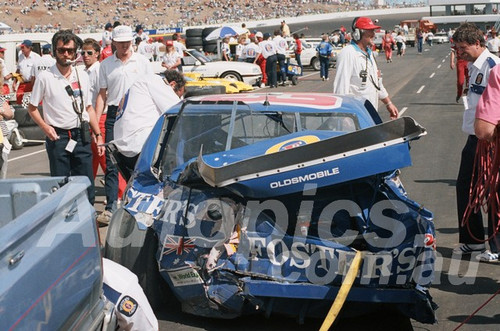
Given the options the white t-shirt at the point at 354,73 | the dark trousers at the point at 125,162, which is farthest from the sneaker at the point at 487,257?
the dark trousers at the point at 125,162

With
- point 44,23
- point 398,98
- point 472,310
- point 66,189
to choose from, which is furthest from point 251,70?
point 44,23

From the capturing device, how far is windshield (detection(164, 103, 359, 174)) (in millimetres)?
6238

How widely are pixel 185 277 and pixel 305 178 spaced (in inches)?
44.9

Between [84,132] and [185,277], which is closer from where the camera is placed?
[185,277]

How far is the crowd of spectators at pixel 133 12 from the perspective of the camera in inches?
3152

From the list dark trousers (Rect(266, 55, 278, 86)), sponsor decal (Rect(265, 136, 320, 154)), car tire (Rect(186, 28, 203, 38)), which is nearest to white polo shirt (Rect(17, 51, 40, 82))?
dark trousers (Rect(266, 55, 278, 86))

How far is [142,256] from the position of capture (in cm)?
587

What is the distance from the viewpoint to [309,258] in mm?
5332

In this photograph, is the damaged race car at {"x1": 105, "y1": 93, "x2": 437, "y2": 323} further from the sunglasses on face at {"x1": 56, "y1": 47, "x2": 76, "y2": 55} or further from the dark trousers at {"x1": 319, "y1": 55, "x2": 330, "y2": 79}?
the dark trousers at {"x1": 319, "y1": 55, "x2": 330, "y2": 79}

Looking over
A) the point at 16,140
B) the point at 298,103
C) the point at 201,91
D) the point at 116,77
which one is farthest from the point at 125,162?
the point at 201,91

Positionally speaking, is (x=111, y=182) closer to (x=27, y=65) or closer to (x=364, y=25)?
(x=364, y=25)

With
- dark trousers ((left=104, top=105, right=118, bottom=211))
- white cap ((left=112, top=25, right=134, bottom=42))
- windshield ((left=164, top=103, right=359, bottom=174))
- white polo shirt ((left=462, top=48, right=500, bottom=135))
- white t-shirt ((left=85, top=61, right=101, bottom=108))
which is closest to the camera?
windshield ((left=164, top=103, right=359, bottom=174))

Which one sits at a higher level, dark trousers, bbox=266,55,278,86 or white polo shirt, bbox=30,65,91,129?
white polo shirt, bbox=30,65,91,129

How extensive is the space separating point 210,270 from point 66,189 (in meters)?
1.65
